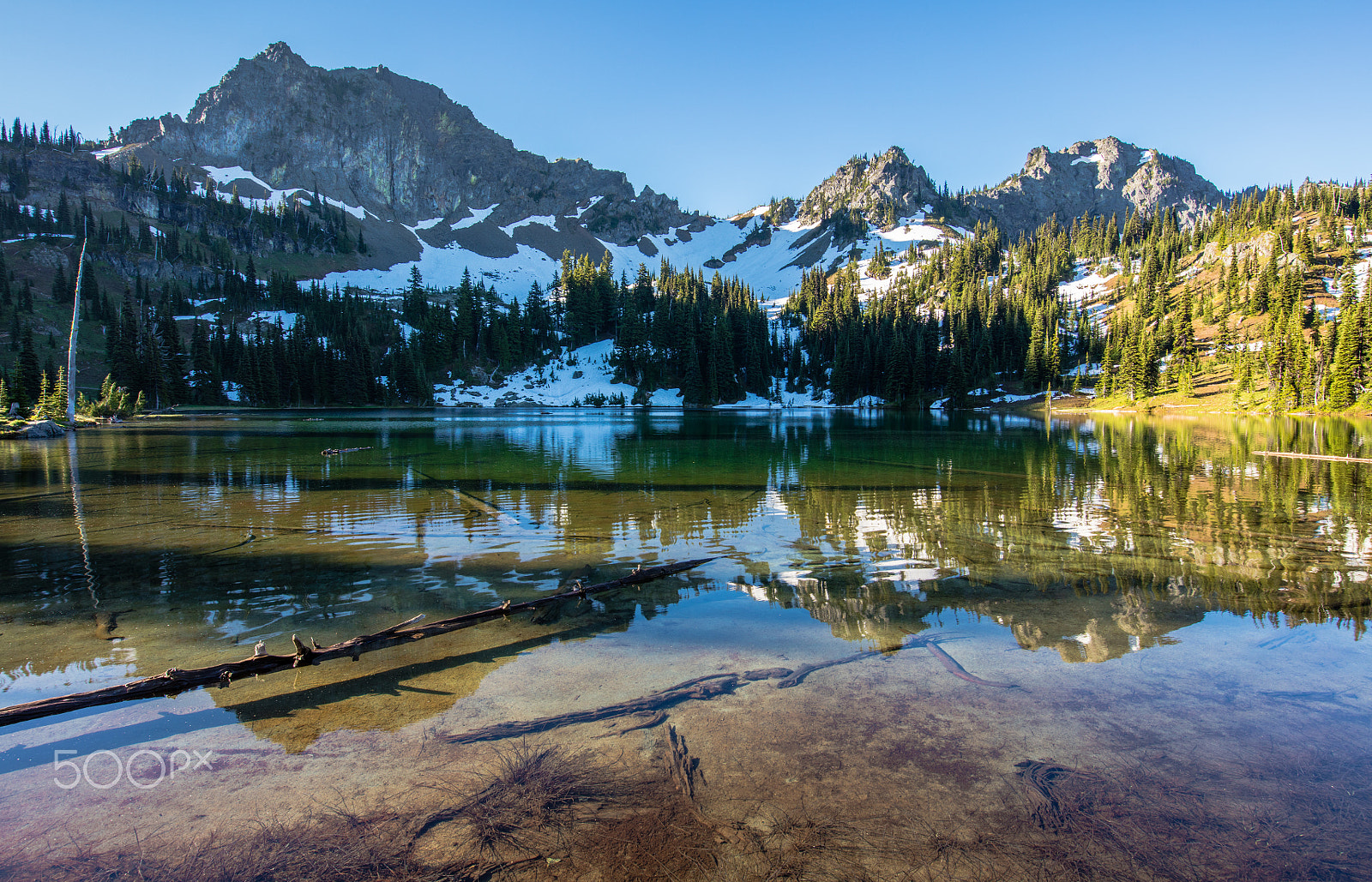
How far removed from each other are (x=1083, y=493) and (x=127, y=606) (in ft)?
74.5

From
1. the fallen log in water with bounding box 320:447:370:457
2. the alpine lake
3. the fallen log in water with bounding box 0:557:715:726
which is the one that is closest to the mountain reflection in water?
the alpine lake

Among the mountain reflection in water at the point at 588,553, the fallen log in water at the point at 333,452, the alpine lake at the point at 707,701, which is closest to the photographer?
the alpine lake at the point at 707,701

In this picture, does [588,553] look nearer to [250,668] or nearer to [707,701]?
[250,668]

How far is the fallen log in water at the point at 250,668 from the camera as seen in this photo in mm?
5539

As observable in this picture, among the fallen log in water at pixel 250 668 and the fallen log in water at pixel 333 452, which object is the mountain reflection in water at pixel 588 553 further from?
the fallen log in water at pixel 333 452

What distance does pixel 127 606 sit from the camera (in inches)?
352

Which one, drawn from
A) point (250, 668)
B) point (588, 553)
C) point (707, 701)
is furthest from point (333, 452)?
point (707, 701)

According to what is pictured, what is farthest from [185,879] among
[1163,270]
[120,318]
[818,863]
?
[1163,270]

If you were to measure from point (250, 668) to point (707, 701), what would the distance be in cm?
480

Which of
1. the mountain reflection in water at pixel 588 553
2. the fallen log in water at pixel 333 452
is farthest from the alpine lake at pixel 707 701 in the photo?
the fallen log in water at pixel 333 452

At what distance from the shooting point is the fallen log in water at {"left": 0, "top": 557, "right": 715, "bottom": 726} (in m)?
5.54

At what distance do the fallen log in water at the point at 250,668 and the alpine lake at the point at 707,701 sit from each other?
13 cm

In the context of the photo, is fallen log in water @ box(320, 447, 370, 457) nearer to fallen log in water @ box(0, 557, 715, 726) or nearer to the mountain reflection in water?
the mountain reflection in water

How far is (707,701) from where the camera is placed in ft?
19.9
